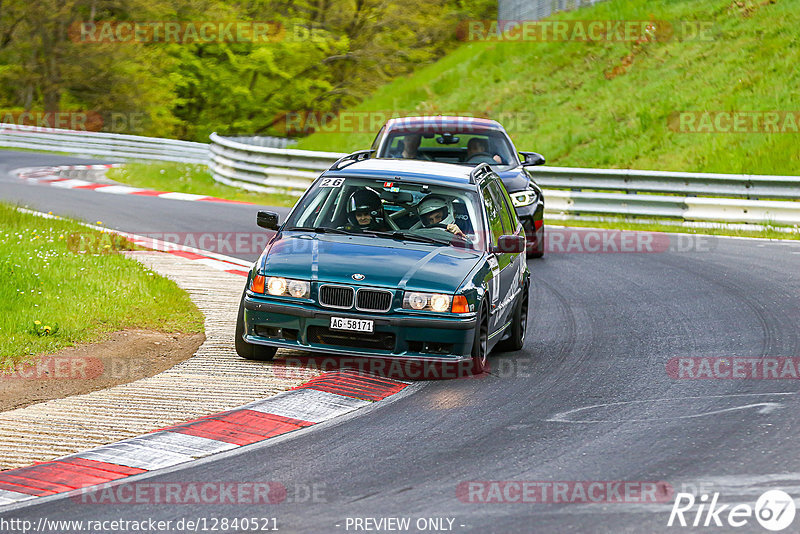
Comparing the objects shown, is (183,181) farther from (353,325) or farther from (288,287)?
(353,325)

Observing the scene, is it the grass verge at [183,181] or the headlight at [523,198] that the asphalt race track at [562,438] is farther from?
the grass verge at [183,181]

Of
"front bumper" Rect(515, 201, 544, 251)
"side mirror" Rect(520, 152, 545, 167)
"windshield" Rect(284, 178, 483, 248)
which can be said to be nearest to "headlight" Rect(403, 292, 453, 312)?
"windshield" Rect(284, 178, 483, 248)

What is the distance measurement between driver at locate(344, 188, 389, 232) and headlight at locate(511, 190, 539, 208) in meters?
5.77

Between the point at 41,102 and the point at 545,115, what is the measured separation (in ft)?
80.0

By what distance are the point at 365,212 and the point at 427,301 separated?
60.4 inches

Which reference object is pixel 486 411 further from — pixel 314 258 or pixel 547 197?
pixel 547 197

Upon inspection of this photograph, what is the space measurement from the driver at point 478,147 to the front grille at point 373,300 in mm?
7733

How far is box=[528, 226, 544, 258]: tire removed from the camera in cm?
1653

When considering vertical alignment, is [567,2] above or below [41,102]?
above

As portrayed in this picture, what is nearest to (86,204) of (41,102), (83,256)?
(83,256)

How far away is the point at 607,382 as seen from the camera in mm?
9102

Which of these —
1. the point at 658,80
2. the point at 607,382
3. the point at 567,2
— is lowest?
the point at 607,382

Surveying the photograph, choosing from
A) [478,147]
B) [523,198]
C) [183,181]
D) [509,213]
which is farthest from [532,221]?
[183,181]

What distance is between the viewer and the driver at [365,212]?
32.8 feet
